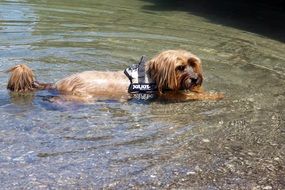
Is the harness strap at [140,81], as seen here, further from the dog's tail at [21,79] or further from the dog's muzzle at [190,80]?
the dog's tail at [21,79]

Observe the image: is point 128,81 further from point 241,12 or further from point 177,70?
point 241,12

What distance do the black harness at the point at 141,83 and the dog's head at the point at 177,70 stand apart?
0.18 m

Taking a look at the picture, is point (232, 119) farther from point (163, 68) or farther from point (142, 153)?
point (142, 153)

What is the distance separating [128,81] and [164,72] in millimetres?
606

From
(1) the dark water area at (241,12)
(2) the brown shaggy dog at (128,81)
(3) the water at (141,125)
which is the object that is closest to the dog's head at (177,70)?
(2) the brown shaggy dog at (128,81)

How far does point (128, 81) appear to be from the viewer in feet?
25.6

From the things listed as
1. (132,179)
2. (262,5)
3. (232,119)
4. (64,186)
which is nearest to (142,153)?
(132,179)

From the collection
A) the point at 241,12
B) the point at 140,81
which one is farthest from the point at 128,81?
the point at 241,12

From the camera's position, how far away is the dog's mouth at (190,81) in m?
7.55

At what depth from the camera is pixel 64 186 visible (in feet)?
16.9

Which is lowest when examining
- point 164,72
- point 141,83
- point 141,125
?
point 141,125

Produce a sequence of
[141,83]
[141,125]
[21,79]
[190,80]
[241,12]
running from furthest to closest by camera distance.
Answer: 1. [241,12]
2. [141,83]
3. [190,80]
4. [21,79]
5. [141,125]

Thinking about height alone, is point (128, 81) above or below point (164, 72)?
below

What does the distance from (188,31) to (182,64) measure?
247 inches
